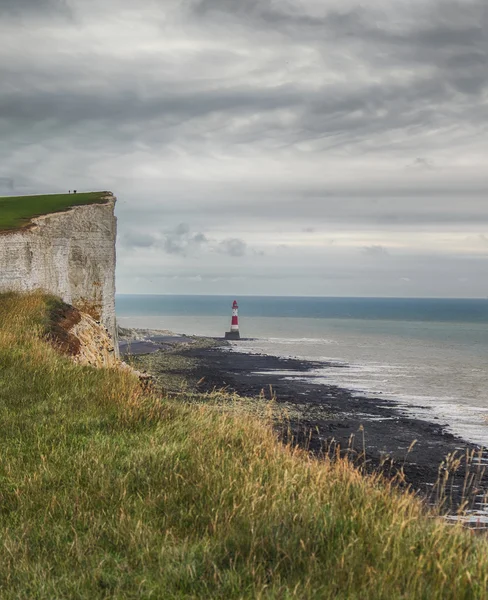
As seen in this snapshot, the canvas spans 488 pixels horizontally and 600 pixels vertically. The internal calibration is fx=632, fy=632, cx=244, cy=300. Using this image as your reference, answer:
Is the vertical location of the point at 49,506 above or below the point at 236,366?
above

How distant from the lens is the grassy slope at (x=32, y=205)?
25.5m

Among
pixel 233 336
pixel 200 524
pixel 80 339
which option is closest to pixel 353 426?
pixel 80 339

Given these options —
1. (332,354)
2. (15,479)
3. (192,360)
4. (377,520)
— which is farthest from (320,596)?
(332,354)

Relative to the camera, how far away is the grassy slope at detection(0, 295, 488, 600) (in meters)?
4.36

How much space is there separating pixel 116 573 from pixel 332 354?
212 feet

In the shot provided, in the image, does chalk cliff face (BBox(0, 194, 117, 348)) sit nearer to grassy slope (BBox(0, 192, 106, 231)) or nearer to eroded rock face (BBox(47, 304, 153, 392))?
grassy slope (BBox(0, 192, 106, 231))

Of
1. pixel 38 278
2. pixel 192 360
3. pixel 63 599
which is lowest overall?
pixel 192 360

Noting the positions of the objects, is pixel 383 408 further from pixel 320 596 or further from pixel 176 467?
pixel 320 596

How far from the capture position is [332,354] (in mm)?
68250

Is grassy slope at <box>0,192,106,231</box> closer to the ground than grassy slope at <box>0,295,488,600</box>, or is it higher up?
higher up

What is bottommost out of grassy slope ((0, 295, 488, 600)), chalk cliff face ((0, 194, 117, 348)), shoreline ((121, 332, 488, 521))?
shoreline ((121, 332, 488, 521))

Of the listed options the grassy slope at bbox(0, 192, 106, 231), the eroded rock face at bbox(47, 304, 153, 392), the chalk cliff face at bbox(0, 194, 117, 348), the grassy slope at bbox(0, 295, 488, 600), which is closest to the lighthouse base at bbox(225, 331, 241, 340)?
the grassy slope at bbox(0, 192, 106, 231)

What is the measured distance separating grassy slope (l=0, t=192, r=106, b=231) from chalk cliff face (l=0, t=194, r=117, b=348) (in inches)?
29.3

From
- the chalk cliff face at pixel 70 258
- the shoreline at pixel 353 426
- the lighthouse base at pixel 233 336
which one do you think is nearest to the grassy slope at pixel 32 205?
the chalk cliff face at pixel 70 258
